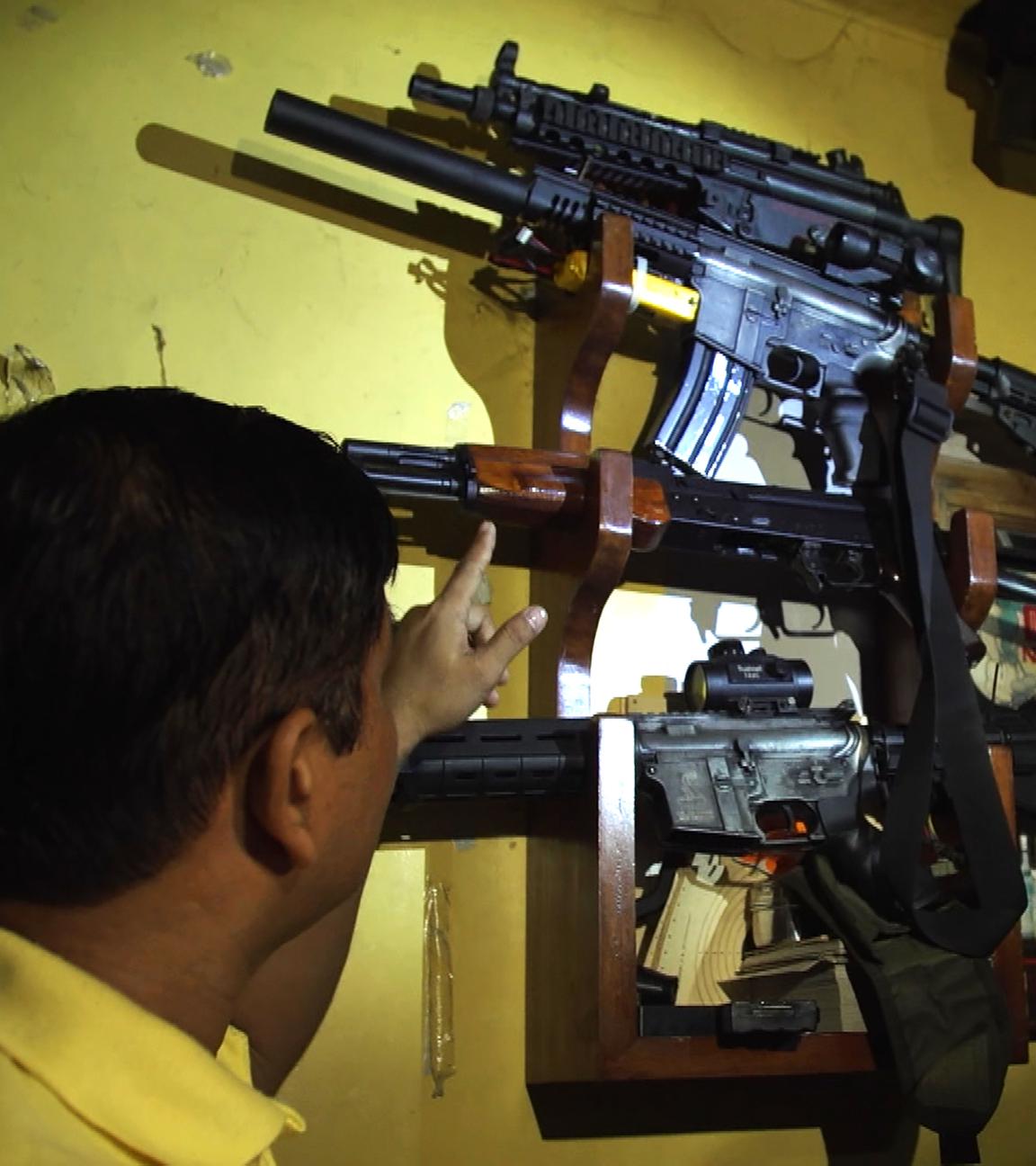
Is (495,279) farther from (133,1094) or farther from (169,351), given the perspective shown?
(133,1094)

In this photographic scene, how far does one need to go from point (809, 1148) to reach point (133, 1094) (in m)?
0.82

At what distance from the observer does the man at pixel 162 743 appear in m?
0.45

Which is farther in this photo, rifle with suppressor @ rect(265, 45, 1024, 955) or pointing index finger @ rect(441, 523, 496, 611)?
rifle with suppressor @ rect(265, 45, 1024, 955)

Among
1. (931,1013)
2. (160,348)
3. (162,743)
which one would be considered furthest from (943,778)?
(160,348)

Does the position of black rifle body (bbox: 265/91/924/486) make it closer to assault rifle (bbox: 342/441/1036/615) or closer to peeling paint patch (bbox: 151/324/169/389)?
assault rifle (bbox: 342/441/1036/615)

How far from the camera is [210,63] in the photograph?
1.08 m

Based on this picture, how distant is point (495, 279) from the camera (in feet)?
3.69

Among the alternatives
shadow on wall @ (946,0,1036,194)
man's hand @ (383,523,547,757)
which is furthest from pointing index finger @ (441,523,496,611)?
shadow on wall @ (946,0,1036,194)

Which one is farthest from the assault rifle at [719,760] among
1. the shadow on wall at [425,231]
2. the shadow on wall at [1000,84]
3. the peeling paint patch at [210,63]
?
the shadow on wall at [1000,84]

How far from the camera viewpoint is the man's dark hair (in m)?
0.45

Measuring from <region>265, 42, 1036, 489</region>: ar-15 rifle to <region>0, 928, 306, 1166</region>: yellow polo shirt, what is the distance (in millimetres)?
732

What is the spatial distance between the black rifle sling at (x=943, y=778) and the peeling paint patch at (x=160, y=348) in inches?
29.3

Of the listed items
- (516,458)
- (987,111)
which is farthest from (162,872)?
(987,111)

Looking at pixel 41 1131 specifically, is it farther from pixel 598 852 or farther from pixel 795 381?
pixel 795 381
